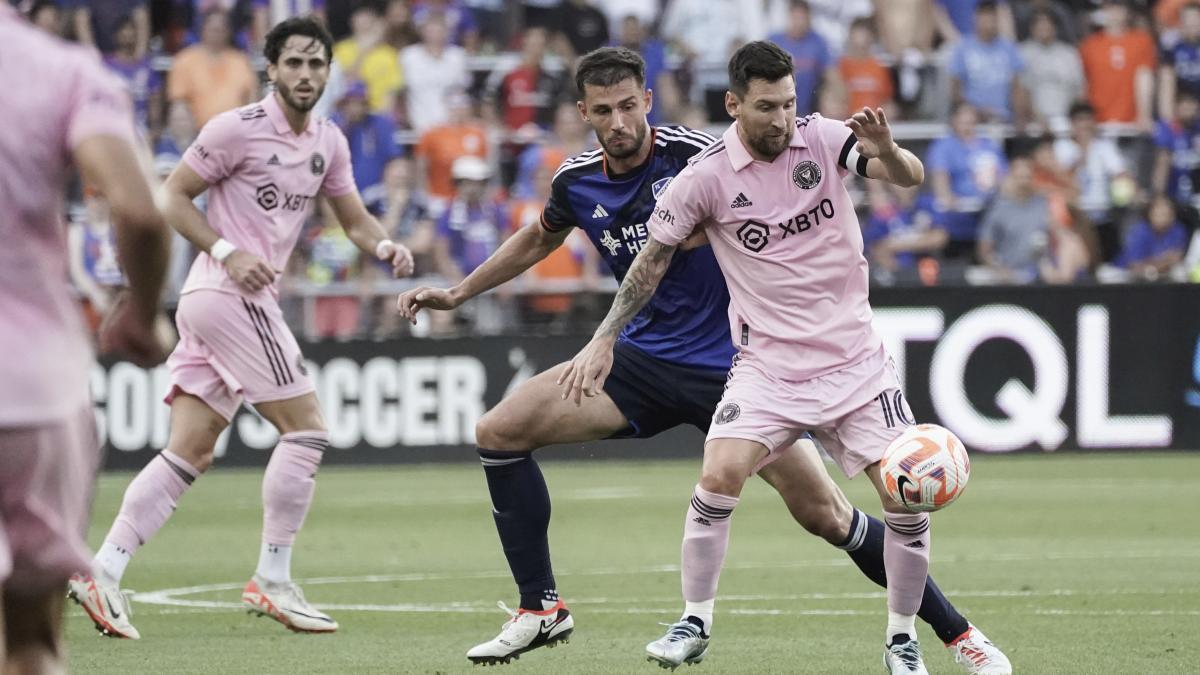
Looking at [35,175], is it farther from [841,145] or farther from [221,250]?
[221,250]

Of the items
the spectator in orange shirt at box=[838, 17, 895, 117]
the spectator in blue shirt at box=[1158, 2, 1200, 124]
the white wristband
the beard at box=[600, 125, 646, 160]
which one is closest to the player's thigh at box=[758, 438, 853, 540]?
the beard at box=[600, 125, 646, 160]

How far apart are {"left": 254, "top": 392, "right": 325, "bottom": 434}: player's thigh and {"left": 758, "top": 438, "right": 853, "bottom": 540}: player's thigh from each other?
8.61ft

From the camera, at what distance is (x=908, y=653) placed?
659cm

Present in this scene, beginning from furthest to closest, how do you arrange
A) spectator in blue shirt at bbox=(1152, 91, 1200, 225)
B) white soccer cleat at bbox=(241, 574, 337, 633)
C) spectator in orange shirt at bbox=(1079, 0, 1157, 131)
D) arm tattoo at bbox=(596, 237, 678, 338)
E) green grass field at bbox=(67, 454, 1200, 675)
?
spectator in orange shirt at bbox=(1079, 0, 1157, 131) < spectator in blue shirt at bbox=(1152, 91, 1200, 225) < white soccer cleat at bbox=(241, 574, 337, 633) < green grass field at bbox=(67, 454, 1200, 675) < arm tattoo at bbox=(596, 237, 678, 338)

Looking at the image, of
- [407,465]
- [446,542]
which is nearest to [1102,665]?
[446,542]

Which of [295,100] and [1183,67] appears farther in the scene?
[1183,67]

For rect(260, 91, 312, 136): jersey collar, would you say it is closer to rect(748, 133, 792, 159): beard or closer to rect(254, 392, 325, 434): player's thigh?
rect(254, 392, 325, 434): player's thigh

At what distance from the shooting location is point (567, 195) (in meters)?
7.64

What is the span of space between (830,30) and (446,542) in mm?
10684

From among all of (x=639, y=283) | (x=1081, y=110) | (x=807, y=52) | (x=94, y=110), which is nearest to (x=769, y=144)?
(x=639, y=283)

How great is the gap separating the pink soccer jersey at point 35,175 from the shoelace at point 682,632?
11.0ft

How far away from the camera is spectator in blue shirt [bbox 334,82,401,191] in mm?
18703

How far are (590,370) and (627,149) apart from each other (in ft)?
3.32

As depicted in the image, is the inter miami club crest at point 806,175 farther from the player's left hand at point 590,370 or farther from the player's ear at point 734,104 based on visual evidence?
the player's left hand at point 590,370
